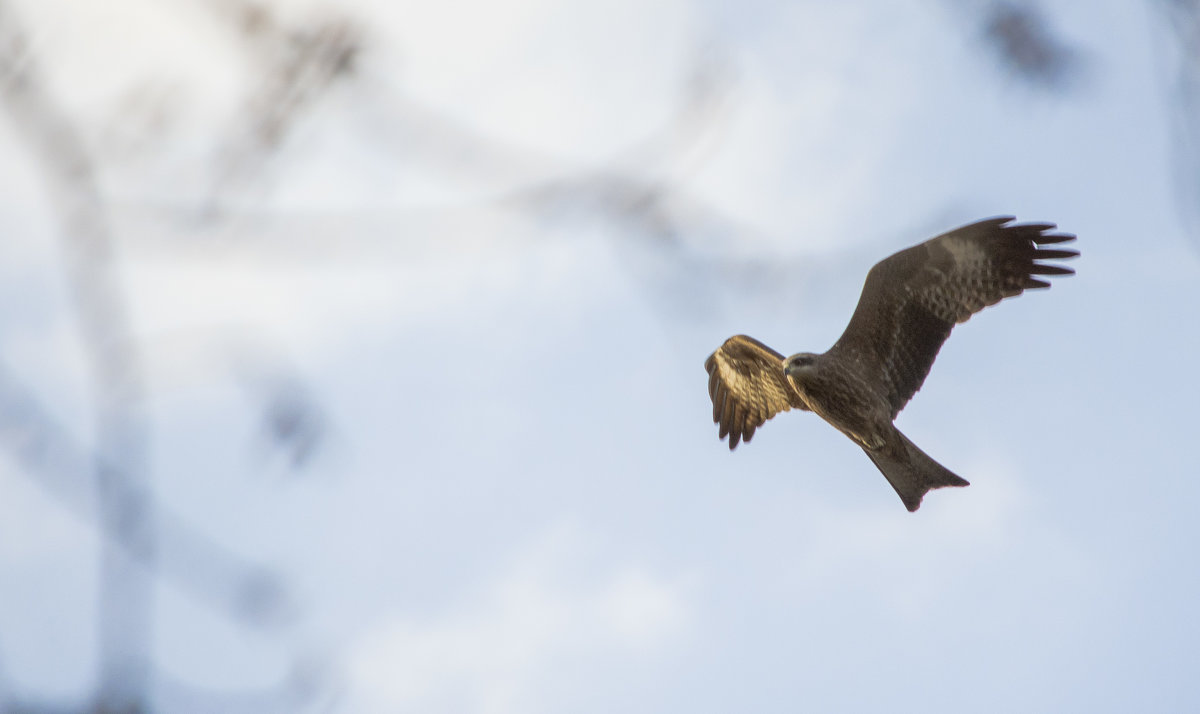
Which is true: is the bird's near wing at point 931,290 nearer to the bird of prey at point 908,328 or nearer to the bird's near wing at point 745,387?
the bird of prey at point 908,328

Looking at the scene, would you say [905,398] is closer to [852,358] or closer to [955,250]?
[852,358]

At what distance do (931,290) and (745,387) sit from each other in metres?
2.01

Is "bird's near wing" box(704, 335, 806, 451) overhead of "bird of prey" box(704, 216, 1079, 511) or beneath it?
overhead

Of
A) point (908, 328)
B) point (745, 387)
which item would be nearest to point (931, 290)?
point (908, 328)

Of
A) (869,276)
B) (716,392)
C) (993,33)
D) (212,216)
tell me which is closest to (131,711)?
(212,216)

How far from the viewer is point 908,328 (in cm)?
787

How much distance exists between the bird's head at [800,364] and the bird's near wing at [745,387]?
0.47 metres

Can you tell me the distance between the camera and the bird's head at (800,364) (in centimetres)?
793

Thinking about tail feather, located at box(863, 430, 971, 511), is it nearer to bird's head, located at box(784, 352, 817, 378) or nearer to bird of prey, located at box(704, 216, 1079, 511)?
bird of prey, located at box(704, 216, 1079, 511)

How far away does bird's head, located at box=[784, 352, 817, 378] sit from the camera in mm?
7934

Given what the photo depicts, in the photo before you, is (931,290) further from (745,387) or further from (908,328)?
(745,387)

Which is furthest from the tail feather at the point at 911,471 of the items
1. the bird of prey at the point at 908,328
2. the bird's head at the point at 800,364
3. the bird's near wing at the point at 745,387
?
the bird's near wing at the point at 745,387

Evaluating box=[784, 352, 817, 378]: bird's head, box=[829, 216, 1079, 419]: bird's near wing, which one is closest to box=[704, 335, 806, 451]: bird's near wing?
box=[784, 352, 817, 378]: bird's head

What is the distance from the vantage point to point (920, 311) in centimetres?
783
